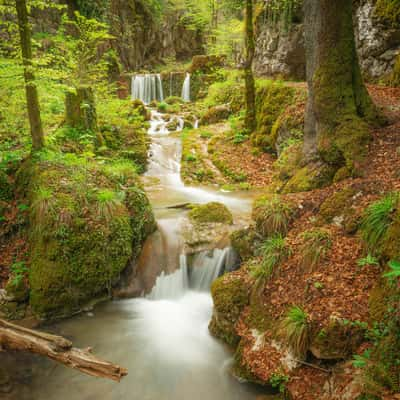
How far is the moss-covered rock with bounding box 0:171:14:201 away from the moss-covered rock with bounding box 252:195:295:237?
209 inches

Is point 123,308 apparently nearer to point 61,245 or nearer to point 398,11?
point 61,245

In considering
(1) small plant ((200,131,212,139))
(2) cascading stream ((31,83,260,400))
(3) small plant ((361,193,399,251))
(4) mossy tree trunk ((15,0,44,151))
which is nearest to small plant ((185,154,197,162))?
(1) small plant ((200,131,212,139))

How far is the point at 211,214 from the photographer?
7.40 m

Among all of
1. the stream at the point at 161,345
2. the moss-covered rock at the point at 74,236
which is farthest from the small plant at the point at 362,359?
the moss-covered rock at the point at 74,236

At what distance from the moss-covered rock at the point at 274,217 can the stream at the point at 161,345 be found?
150 centimetres

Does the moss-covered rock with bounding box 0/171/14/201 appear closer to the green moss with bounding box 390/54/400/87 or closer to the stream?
the stream

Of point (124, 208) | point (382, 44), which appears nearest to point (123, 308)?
point (124, 208)

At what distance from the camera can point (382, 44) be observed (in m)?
9.37

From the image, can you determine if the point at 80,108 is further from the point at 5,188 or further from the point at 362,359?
the point at 362,359

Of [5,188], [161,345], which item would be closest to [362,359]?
[161,345]

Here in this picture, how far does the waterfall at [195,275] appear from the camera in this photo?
6.12m

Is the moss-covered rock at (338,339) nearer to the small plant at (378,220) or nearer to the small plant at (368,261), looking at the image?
the small plant at (368,261)

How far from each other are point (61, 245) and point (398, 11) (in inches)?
435

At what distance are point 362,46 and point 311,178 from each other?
709cm
